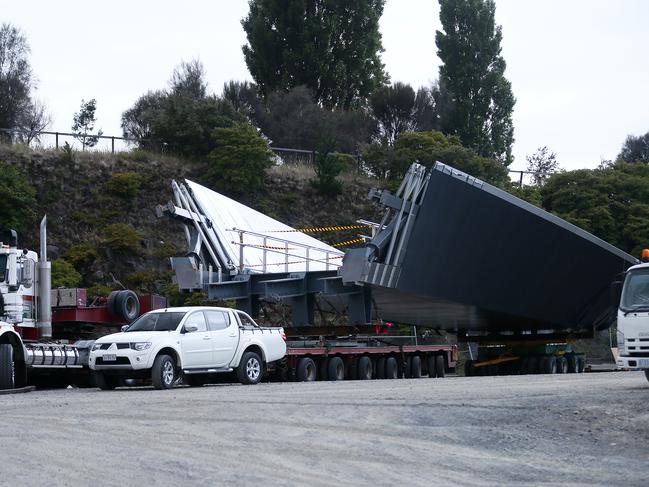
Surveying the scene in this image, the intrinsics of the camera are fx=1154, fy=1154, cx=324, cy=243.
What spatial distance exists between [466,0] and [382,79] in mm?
6563

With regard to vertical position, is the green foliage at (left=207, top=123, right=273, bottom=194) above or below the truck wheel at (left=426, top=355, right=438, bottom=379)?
above

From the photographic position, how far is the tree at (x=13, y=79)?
58031mm

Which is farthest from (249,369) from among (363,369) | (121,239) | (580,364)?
(121,239)

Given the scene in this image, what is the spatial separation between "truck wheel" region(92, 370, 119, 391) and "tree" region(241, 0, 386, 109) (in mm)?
41437

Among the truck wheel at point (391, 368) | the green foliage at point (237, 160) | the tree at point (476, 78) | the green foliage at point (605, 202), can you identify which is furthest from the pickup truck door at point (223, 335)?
the tree at point (476, 78)

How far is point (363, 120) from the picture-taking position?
213ft

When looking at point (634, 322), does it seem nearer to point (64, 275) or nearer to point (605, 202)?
point (64, 275)

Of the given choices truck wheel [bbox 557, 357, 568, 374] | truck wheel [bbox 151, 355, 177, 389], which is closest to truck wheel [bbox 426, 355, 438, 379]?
truck wheel [bbox 557, 357, 568, 374]

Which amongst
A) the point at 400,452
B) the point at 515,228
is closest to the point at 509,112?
the point at 515,228

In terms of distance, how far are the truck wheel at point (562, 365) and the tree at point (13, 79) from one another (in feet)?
107

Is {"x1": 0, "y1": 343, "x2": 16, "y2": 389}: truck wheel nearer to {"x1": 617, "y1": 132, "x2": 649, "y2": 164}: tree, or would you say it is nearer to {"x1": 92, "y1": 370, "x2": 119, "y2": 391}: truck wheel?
{"x1": 92, "y1": 370, "x2": 119, "y2": 391}: truck wheel

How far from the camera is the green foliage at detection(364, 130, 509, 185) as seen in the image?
5503 centimetres

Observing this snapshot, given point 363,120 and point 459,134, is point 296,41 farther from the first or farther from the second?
point 459,134

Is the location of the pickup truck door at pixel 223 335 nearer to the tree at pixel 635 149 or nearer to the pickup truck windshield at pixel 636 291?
the pickup truck windshield at pixel 636 291
